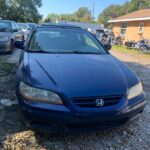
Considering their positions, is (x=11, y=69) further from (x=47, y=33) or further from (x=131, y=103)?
(x=131, y=103)

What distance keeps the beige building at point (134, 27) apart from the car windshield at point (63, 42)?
18.4m

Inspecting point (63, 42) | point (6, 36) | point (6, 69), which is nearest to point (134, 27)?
point (6, 36)

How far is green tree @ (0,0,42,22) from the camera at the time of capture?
4203 centimetres

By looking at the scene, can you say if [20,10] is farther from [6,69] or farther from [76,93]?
[76,93]

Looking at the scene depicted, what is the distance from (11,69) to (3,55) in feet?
12.3

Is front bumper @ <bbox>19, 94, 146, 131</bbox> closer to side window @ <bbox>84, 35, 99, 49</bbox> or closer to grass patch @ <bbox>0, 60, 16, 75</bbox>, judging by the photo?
side window @ <bbox>84, 35, 99, 49</bbox>

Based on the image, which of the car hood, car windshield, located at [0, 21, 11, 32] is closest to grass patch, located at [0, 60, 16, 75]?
the car hood

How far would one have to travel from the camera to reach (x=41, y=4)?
1956 inches

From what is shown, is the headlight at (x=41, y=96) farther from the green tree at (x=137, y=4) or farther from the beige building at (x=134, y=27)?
the green tree at (x=137, y=4)

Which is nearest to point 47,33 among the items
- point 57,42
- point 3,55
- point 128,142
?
point 57,42

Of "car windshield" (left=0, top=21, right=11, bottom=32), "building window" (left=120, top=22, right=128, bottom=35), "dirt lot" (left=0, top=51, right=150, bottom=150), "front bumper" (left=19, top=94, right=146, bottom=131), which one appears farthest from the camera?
"building window" (left=120, top=22, right=128, bottom=35)

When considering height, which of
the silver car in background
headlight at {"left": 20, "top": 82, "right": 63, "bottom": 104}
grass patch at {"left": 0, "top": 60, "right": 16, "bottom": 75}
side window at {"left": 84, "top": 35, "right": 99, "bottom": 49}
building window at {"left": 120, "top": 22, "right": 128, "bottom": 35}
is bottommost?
building window at {"left": 120, "top": 22, "right": 128, "bottom": 35}

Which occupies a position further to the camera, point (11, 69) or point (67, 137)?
point (11, 69)

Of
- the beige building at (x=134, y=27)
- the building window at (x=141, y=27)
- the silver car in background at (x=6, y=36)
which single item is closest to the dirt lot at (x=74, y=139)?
the silver car in background at (x=6, y=36)
